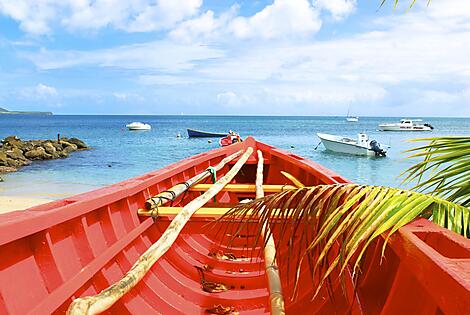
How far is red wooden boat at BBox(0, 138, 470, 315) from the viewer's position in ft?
5.58

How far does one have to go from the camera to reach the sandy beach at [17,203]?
1355cm

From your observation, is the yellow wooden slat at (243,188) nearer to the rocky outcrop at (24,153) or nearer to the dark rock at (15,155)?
the rocky outcrop at (24,153)

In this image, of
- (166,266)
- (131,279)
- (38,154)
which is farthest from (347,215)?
(38,154)

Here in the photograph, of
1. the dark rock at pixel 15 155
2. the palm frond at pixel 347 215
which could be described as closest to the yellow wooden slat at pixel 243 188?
the palm frond at pixel 347 215

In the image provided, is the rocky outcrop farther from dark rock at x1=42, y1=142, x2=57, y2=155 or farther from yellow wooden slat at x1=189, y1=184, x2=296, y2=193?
yellow wooden slat at x1=189, y1=184, x2=296, y2=193

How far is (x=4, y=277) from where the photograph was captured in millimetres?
1948

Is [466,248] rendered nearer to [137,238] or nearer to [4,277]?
[4,277]

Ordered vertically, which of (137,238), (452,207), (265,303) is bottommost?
(265,303)

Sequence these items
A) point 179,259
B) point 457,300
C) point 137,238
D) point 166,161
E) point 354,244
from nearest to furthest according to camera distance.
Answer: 1. point 457,300
2. point 354,244
3. point 137,238
4. point 179,259
5. point 166,161

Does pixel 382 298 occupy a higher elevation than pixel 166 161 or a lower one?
higher

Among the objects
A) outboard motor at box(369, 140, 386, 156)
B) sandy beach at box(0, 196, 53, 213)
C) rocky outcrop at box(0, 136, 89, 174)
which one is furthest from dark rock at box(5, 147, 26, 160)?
outboard motor at box(369, 140, 386, 156)

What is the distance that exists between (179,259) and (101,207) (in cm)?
103

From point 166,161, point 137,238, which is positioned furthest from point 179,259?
point 166,161

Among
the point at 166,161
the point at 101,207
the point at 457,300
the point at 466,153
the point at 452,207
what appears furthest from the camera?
the point at 166,161
